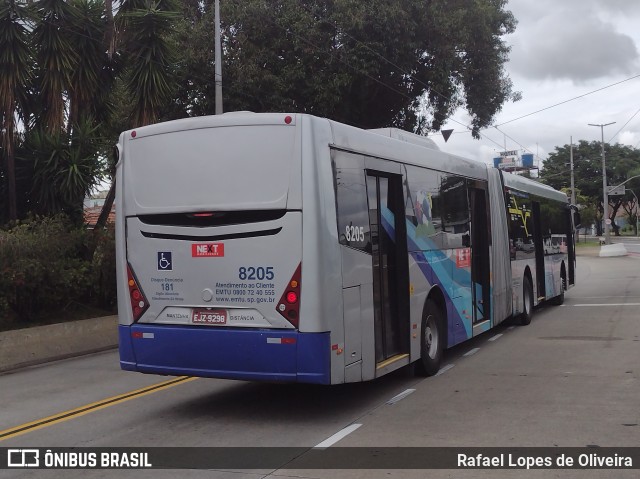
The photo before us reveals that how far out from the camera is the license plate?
289 inches

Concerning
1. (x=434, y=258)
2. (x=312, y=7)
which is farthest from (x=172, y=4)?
(x=434, y=258)

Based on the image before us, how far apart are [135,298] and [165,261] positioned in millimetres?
613

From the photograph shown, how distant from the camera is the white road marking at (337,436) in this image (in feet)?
21.5

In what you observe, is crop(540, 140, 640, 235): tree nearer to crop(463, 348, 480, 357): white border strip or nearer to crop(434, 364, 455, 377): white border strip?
crop(463, 348, 480, 357): white border strip

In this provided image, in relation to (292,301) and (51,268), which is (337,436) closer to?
(292,301)

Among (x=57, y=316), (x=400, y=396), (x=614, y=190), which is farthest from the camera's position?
(x=614, y=190)

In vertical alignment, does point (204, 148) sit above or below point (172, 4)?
below

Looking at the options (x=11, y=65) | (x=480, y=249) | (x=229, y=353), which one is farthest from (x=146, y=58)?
(x=229, y=353)

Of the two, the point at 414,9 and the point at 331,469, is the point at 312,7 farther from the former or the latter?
the point at 331,469

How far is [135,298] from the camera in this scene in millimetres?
7883

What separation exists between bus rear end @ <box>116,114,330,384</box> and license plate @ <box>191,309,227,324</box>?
11mm

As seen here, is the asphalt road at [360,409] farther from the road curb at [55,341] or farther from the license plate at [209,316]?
the license plate at [209,316]

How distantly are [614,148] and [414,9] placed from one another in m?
77.8

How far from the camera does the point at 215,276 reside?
7.38 metres
